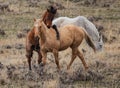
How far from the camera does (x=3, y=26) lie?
2228 centimetres

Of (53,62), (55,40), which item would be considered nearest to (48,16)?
(55,40)

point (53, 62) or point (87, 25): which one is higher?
point (87, 25)

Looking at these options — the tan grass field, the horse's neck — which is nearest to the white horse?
A: the tan grass field

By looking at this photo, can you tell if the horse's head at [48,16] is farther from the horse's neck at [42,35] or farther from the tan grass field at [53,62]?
the tan grass field at [53,62]

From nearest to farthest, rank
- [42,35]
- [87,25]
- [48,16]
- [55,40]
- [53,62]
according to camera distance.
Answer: [42,35] < [55,40] < [48,16] < [53,62] < [87,25]

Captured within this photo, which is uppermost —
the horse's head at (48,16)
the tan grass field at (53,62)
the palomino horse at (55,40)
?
the horse's head at (48,16)

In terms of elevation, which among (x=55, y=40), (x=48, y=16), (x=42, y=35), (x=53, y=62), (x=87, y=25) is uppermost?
(x=48, y=16)

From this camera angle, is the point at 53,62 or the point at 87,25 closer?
the point at 53,62

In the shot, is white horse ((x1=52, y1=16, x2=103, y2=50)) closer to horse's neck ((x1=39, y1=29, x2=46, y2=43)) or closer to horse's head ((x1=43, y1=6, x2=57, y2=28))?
horse's head ((x1=43, y1=6, x2=57, y2=28))

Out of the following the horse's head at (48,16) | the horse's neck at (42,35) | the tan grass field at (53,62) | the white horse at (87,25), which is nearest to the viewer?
the tan grass field at (53,62)

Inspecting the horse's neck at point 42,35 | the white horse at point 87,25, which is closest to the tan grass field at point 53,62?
the white horse at point 87,25

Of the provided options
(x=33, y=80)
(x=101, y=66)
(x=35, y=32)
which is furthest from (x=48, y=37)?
(x=101, y=66)

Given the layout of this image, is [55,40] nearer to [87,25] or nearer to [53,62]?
[53,62]

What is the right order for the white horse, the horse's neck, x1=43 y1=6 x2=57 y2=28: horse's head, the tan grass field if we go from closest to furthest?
the tan grass field, the horse's neck, x1=43 y1=6 x2=57 y2=28: horse's head, the white horse
